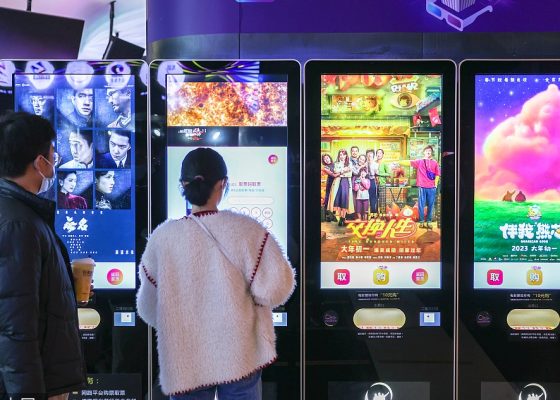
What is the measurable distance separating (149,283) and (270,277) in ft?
1.62

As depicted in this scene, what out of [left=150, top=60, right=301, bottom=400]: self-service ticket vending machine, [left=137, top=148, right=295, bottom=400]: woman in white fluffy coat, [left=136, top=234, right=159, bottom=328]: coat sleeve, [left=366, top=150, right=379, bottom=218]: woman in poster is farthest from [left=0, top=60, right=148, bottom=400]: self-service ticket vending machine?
[left=366, top=150, right=379, bottom=218]: woman in poster

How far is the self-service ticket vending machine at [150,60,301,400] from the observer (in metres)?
3.05

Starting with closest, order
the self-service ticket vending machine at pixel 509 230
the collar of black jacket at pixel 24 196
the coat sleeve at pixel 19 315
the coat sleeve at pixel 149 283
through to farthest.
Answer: the coat sleeve at pixel 19 315
the collar of black jacket at pixel 24 196
the coat sleeve at pixel 149 283
the self-service ticket vending machine at pixel 509 230

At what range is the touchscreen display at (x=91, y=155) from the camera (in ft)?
10.2

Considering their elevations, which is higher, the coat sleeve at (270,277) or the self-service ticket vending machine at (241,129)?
the self-service ticket vending machine at (241,129)

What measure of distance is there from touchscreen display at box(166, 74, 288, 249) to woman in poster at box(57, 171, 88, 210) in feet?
1.53

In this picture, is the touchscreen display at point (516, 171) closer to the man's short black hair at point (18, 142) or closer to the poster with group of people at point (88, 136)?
the poster with group of people at point (88, 136)

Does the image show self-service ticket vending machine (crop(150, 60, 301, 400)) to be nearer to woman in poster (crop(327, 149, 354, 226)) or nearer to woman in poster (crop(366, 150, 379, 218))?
woman in poster (crop(327, 149, 354, 226))

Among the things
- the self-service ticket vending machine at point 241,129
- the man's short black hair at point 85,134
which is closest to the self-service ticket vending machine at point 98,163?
the man's short black hair at point 85,134

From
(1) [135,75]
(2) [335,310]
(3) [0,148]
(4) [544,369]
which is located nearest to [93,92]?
(1) [135,75]

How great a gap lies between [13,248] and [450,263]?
1954mm

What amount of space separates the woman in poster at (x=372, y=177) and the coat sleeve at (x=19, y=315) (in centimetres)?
160

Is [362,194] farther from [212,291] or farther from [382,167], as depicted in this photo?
[212,291]

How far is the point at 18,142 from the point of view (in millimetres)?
2125
